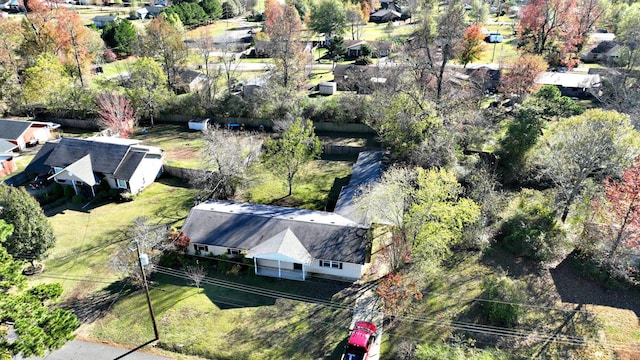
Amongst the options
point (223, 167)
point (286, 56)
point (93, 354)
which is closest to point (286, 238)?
point (223, 167)

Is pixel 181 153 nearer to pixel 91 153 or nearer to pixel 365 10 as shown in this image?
pixel 91 153

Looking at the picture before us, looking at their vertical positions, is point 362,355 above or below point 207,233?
below

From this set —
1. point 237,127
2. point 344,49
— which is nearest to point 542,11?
point 344,49

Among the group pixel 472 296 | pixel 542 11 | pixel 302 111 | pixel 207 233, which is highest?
pixel 542 11

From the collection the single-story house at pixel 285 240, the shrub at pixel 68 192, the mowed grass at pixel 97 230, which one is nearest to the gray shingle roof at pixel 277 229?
the single-story house at pixel 285 240

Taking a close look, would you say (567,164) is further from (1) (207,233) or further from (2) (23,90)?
(2) (23,90)

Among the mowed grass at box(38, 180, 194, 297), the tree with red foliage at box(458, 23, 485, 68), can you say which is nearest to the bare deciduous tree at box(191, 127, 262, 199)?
the mowed grass at box(38, 180, 194, 297)
